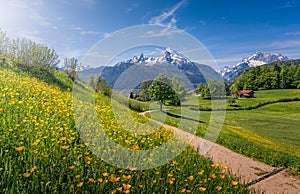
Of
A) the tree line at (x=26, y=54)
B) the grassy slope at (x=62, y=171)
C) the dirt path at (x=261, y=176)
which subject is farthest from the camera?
the tree line at (x=26, y=54)

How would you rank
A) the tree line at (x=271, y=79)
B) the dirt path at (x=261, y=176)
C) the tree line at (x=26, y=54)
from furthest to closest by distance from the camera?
the tree line at (x=271, y=79) < the tree line at (x=26, y=54) < the dirt path at (x=261, y=176)

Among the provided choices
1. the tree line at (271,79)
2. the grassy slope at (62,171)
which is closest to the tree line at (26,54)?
the grassy slope at (62,171)

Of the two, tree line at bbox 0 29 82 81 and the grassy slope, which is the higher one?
tree line at bbox 0 29 82 81

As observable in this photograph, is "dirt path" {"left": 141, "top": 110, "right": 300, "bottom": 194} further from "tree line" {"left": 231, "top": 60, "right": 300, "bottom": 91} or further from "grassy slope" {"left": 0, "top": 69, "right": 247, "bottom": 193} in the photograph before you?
"tree line" {"left": 231, "top": 60, "right": 300, "bottom": 91}

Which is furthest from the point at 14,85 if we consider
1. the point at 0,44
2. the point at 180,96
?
the point at 180,96

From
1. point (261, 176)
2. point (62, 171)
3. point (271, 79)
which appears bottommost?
point (261, 176)

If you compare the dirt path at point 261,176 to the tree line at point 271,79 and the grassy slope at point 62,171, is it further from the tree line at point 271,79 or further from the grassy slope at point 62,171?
the tree line at point 271,79

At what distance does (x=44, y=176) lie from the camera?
3.73 m

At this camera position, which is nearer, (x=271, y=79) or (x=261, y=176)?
(x=261, y=176)

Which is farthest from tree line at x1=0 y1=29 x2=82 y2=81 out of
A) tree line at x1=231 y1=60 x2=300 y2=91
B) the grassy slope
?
tree line at x1=231 y1=60 x2=300 y2=91

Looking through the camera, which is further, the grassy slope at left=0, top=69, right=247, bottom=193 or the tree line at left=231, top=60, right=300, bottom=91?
the tree line at left=231, top=60, right=300, bottom=91

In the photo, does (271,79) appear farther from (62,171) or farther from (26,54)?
(62,171)

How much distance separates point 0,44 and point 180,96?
64.3ft

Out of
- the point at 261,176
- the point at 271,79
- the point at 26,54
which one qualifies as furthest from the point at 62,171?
the point at 271,79
